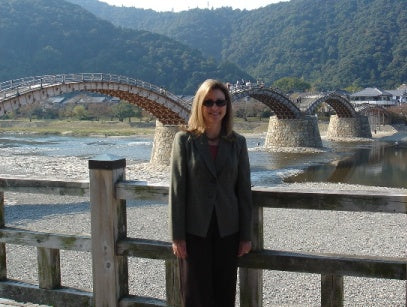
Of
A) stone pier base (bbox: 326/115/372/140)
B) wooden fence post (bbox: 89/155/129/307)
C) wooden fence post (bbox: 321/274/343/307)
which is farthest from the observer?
stone pier base (bbox: 326/115/372/140)

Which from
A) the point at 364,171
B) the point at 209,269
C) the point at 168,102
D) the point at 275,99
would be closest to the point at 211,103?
the point at 209,269

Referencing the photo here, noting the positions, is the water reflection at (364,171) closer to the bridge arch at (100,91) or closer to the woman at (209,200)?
the bridge arch at (100,91)

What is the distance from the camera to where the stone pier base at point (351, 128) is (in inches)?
1843

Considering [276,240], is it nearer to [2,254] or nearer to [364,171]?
[2,254]

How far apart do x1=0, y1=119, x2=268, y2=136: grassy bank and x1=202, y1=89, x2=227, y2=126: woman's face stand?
51651 mm

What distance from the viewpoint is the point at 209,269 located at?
2.37 meters

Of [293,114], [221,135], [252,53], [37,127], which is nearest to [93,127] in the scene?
[37,127]

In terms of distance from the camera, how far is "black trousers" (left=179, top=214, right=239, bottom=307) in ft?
7.68

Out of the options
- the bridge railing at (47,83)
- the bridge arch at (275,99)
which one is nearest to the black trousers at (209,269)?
the bridge railing at (47,83)

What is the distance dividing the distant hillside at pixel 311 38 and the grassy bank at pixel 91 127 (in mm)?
43495

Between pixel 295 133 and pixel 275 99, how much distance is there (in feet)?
11.0

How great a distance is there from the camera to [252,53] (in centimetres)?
13925

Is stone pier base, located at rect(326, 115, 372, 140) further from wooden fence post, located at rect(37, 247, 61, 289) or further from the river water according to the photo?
wooden fence post, located at rect(37, 247, 61, 289)

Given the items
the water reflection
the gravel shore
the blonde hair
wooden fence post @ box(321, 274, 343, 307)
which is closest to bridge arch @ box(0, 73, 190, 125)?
the gravel shore
